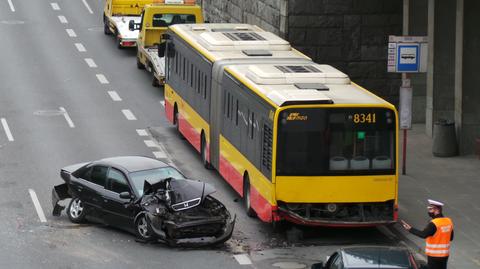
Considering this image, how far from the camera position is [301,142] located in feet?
82.5

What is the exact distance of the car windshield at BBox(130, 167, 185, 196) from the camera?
85.0 ft

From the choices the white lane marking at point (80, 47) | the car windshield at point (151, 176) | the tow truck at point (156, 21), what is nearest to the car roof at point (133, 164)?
the car windshield at point (151, 176)

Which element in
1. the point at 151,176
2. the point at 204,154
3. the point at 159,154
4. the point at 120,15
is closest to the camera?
the point at 151,176

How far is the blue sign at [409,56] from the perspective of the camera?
102ft

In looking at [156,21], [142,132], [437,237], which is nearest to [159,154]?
[142,132]

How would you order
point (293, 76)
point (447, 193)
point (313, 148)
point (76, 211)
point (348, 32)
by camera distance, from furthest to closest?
point (348, 32) < point (447, 193) < point (293, 76) < point (76, 211) < point (313, 148)

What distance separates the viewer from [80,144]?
1399 inches

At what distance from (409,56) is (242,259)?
880 centimetres

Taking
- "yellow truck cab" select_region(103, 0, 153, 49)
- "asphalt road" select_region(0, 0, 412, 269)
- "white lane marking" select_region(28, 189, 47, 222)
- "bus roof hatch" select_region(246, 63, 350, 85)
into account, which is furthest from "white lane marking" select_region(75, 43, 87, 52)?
"bus roof hatch" select_region(246, 63, 350, 85)

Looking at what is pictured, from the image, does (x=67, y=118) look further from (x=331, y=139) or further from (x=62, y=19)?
(x=62, y=19)

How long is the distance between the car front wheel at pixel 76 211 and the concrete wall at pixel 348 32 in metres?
13.0

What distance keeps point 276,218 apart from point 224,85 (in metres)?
5.88

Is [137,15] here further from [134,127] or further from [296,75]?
[296,75]

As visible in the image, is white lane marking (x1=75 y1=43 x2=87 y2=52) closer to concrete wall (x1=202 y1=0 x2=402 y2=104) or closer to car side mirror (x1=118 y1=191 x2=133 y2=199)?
concrete wall (x1=202 y1=0 x2=402 y2=104)
